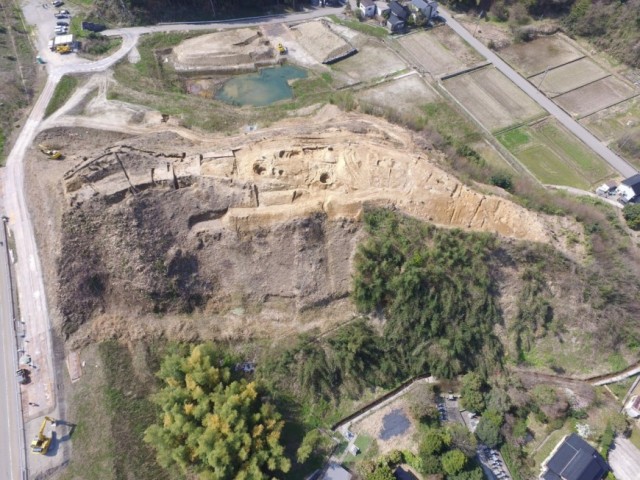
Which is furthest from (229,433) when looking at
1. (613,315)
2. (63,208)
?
(613,315)

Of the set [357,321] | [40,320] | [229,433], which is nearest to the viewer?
[229,433]

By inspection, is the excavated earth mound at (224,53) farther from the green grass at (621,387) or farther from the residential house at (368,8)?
the green grass at (621,387)

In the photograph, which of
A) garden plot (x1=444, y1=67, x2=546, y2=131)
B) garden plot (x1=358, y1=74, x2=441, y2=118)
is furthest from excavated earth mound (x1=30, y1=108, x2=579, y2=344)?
garden plot (x1=444, y1=67, x2=546, y2=131)

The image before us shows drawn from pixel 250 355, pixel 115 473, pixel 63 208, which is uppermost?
pixel 63 208

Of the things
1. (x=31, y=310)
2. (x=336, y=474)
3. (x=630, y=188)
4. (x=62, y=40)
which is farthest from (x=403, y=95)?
(x=31, y=310)

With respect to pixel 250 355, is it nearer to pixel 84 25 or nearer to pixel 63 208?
pixel 63 208
